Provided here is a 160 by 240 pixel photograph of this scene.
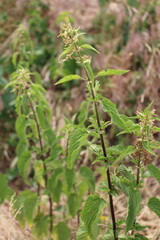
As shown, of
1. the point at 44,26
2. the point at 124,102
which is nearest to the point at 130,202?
the point at 124,102

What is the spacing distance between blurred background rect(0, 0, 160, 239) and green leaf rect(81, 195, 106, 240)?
47.3 inches

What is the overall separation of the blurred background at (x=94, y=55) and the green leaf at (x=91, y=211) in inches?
47.3

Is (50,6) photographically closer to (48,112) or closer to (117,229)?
(48,112)

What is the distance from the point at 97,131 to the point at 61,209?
1009 mm

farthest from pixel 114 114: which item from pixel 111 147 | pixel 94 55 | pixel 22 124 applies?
pixel 94 55

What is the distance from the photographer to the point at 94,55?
9.67ft

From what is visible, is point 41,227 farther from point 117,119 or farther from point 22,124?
point 117,119

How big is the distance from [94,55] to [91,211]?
5.89 feet

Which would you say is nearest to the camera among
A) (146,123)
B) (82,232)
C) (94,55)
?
(146,123)

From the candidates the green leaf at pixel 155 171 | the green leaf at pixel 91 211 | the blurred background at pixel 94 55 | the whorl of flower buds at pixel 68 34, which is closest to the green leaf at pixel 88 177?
the green leaf at pixel 91 211

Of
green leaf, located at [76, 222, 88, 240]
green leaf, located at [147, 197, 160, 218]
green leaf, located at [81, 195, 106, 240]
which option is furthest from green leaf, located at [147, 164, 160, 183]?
green leaf, located at [76, 222, 88, 240]

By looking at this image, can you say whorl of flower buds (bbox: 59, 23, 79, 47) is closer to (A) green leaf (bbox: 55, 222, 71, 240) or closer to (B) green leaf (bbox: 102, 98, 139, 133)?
(B) green leaf (bbox: 102, 98, 139, 133)

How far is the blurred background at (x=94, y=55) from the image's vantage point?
2.70m

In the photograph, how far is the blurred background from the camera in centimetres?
270
